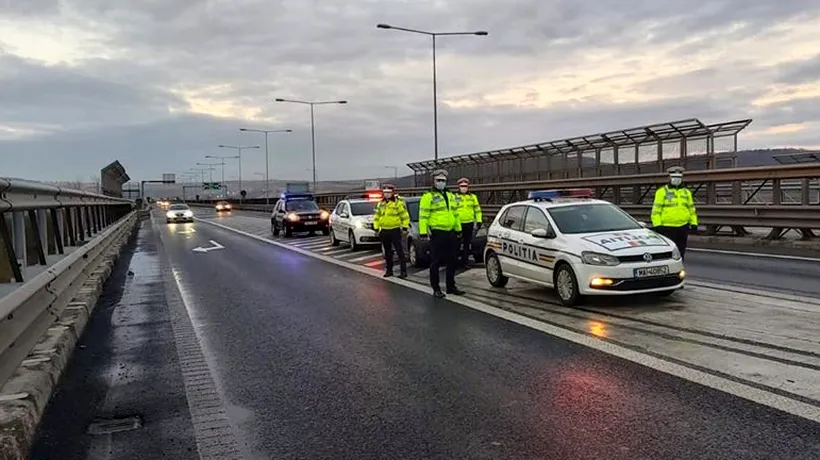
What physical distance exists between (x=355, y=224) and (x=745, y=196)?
32.7 feet

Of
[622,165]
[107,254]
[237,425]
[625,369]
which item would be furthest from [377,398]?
[622,165]

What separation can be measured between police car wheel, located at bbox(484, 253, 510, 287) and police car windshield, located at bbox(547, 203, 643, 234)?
142 centimetres

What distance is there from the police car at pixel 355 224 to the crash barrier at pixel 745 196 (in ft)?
22.7

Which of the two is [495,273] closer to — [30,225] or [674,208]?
[674,208]

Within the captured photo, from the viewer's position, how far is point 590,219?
9523mm

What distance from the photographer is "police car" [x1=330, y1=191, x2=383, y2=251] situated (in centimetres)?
1922

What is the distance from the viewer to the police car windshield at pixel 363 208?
2014cm

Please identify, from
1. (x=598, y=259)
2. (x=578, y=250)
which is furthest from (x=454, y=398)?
(x=578, y=250)

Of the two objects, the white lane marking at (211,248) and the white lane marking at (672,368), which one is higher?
the white lane marking at (672,368)

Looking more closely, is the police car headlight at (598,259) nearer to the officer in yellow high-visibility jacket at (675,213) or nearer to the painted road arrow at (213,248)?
the officer in yellow high-visibility jacket at (675,213)

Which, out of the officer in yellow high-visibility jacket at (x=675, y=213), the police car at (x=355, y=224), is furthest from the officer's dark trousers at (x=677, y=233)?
the police car at (x=355, y=224)

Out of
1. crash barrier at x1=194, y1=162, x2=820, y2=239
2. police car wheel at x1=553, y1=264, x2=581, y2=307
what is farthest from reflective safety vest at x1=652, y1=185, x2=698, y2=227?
crash barrier at x1=194, y1=162, x2=820, y2=239

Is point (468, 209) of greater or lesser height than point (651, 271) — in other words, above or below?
above

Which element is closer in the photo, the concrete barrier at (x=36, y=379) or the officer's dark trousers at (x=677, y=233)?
the concrete barrier at (x=36, y=379)
